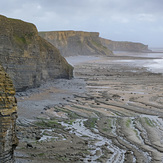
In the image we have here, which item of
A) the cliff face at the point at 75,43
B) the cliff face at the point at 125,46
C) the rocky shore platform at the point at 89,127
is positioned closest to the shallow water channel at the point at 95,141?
the rocky shore platform at the point at 89,127

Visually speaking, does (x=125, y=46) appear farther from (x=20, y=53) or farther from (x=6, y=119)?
(x=6, y=119)

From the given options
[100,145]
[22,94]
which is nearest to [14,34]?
[22,94]

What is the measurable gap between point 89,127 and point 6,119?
25.4 feet

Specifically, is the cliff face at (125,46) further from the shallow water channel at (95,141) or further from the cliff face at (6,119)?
the cliff face at (6,119)

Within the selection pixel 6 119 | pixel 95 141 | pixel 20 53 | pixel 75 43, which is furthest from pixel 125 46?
pixel 6 119

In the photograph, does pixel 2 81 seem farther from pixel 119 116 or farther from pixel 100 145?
pixel 119 116

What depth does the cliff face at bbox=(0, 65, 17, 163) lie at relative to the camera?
7.30 meters

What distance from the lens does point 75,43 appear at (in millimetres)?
117000

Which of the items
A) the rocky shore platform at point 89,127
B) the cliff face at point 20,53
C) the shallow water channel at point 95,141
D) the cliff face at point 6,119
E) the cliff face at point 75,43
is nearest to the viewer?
the cliff face at point 6,119

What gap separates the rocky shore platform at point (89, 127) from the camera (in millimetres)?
10594

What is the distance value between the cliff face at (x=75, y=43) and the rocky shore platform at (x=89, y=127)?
85.1 m

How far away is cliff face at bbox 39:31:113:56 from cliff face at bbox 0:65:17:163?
98.4 meters

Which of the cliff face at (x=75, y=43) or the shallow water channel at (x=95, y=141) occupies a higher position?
the cliff face at (x=75, y=43)

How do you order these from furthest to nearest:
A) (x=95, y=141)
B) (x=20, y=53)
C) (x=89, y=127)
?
(x=20, y=53) → (x=89, y=127) → (x=95, y=141)
